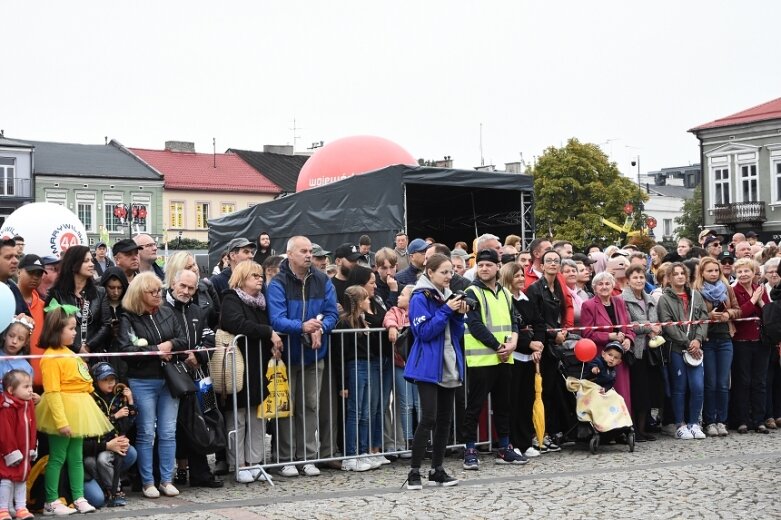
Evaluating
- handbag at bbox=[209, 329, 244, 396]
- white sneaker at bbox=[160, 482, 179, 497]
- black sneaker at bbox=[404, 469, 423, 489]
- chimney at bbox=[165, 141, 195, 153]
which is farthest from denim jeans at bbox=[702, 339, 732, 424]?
chimney at bbox=[165, 141, 195, 153]

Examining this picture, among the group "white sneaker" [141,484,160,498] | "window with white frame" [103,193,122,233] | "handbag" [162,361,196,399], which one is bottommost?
"white sneaker" [141,484,160,498]

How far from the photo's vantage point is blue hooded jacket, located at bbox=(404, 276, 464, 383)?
8.65m

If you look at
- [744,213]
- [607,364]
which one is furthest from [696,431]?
[744,213]

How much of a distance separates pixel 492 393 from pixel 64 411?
13.7ft

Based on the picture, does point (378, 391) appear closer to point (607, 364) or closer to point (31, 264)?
point (607, 364)

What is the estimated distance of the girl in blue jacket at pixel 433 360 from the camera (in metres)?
8.69

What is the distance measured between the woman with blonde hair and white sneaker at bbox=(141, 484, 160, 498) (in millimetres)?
6275

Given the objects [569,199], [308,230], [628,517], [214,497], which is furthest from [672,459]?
[569,199]

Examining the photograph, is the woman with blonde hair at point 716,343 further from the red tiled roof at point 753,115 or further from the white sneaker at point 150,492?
the red tiled roof at point 753,115

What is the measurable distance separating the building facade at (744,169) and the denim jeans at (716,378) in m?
49.9

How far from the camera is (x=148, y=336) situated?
8.72 metres

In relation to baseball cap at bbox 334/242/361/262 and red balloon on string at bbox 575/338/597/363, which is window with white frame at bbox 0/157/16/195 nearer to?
baseball cap at bbox 334/242/361/262

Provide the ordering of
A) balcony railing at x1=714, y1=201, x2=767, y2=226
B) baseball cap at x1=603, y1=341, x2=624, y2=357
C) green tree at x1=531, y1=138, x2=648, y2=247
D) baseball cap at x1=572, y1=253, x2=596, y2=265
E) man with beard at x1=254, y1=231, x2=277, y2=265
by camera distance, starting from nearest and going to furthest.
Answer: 1. baseball cap at x1=603, y1=341, x2=624, y2=357
2. baseball cap at x1=572, y1=253, x2=596, y2=265
3. man with beard at x1=254, y1=231, x2=277, y2=265
4. balcony railing at x1=714, y1=201, x2=767, y2=226
5. green tree at x1=531, y1=138, x2=648, y2=247

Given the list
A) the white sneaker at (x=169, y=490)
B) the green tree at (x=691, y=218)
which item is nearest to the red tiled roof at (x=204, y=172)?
the green tree at (x=691, y=218)
